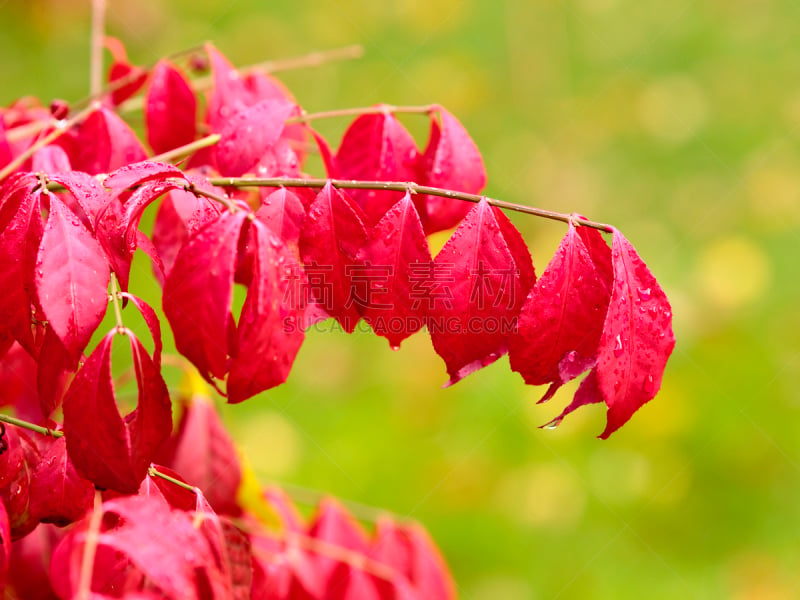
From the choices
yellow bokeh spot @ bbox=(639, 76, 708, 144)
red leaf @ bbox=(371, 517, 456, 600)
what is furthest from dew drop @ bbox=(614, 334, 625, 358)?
yellow bokeh spot @ bbox=(639, 76, 708, 144)

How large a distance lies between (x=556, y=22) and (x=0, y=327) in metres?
3.46

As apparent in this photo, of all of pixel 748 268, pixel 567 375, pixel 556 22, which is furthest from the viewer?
pixel 556 22

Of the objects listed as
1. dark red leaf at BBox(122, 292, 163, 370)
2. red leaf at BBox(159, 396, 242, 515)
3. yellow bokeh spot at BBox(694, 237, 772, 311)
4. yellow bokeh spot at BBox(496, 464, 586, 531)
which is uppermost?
dark red leaf at BBox(122, 292, 163, 370)

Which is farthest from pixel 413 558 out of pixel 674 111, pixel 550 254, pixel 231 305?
pixel 674 111

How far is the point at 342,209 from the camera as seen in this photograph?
813 millimetres

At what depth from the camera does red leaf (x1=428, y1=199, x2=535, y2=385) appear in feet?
2.57

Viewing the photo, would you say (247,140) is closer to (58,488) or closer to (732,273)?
(58,488)

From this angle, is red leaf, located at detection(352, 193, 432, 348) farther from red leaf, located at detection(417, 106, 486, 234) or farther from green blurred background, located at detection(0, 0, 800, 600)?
green blurred background, located at detection(0, 0, 800, 600)

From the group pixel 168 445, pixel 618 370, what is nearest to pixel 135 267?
pixel 168 445

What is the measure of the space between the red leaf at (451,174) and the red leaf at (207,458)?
0.41m

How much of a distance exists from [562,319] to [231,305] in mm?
296

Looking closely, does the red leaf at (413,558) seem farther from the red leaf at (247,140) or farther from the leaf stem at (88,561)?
the leaf stem at (88,561)

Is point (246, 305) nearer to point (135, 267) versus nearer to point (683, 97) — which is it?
point (135, 267)

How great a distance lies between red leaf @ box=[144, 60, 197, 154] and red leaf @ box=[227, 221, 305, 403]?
53cm
